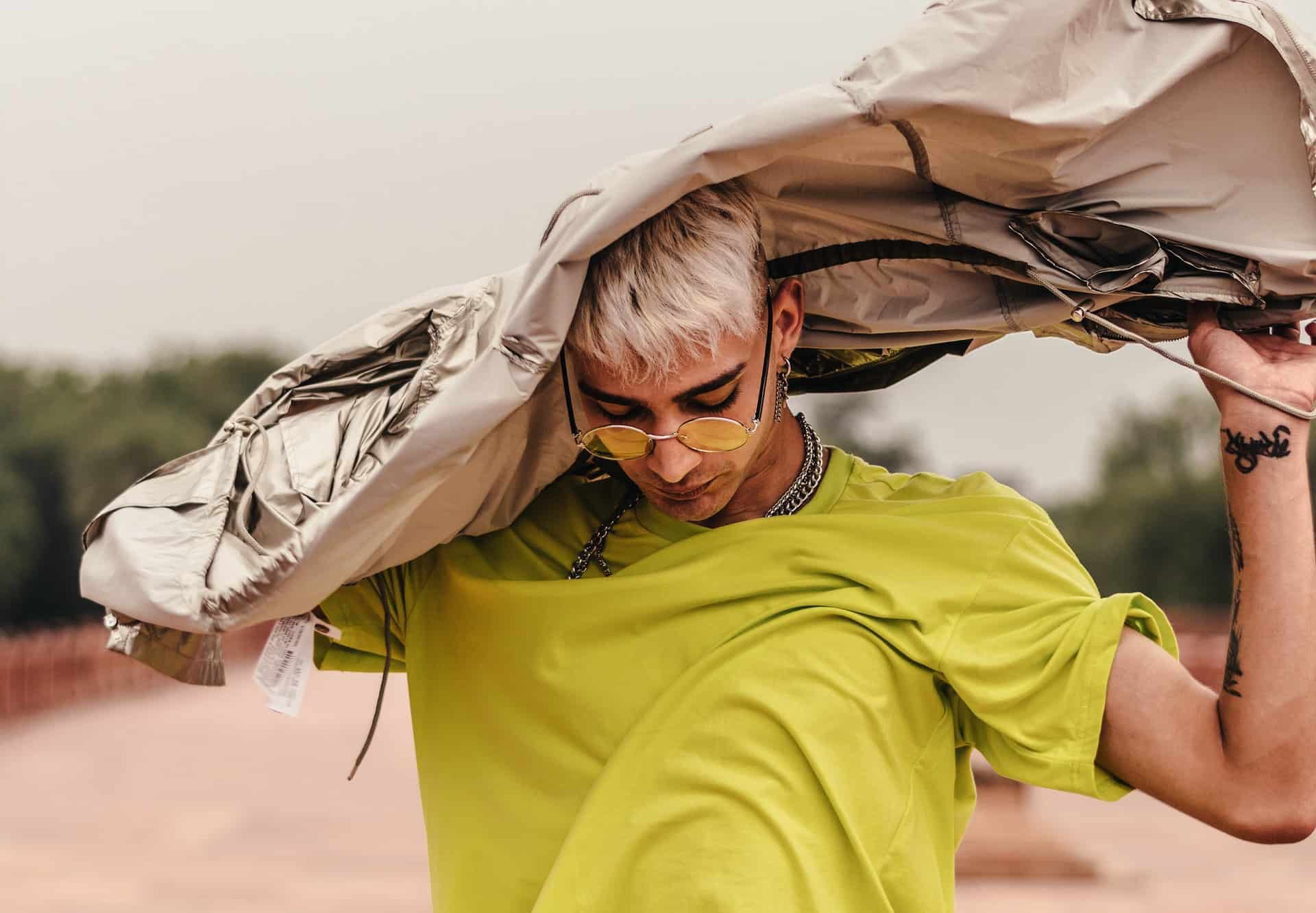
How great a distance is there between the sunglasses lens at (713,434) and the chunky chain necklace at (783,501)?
0.69 feet

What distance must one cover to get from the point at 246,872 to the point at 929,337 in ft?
32.3

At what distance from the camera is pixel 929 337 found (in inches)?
92.9

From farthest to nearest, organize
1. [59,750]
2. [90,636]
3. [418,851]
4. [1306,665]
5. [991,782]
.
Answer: [90,636] < [59,750] < [991,782] < [418,851] < [1306,665]

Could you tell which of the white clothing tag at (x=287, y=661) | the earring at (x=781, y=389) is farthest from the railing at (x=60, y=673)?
the earring at (x=781, y=389)

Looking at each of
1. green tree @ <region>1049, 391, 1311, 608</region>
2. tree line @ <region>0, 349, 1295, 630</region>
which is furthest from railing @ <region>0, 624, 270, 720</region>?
green tree @ <region>1049, 391, 1311, 608</region>

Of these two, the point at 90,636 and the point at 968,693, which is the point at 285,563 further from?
the point at 90,636

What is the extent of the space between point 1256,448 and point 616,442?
0.88m

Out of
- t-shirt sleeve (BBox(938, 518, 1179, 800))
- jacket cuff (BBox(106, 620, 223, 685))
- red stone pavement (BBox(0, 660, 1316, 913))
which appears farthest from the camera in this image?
red stone pavement (BBox(0, 660, 1316, 913))

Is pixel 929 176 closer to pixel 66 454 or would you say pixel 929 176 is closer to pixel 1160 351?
pixel 1160 351

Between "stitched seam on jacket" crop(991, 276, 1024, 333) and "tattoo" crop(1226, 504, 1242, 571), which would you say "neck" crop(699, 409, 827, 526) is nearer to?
"stitched seam on jacket" crop(991, 276, 1024, 333)

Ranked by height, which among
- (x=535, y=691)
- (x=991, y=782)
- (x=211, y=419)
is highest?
(x=535, y=691)

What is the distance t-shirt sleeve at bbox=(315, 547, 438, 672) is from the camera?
2504 millimetres

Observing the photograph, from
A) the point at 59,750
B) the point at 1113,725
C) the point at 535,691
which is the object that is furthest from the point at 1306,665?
the point at 59,750

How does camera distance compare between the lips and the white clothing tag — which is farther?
the white clothing tag
